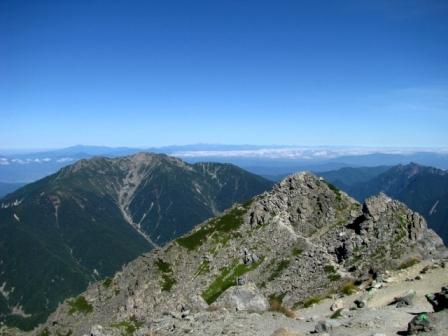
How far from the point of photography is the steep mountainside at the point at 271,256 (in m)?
74.8

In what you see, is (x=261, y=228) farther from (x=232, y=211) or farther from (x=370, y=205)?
(x=370, y=205)

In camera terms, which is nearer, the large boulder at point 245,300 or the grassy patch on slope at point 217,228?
the large boulder at point 245,300

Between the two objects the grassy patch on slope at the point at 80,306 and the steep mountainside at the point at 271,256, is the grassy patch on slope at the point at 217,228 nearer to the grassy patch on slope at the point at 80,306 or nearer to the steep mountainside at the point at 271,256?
the steep mountainside at the point at 271,256

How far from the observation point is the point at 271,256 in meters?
92.8

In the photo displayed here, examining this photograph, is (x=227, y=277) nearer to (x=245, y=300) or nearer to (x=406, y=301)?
(x=245, y=300)

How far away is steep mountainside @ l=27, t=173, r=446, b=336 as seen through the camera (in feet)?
245

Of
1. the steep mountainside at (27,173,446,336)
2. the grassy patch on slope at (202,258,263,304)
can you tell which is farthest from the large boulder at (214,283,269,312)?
the grassy patch on slope at (202,258,263,304)

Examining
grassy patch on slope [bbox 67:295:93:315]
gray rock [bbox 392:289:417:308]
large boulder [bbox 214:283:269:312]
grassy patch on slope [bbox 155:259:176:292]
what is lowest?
grassy patch on slope [bbox 67:295:93:315]

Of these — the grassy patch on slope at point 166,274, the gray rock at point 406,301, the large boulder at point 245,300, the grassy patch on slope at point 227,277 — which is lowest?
the grassy patch on slope at point 166,274

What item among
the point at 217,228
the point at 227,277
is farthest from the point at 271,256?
the point at 217,228

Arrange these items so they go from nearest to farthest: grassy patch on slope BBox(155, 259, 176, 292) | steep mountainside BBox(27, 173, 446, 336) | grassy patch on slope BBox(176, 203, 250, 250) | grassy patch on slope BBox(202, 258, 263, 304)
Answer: steep mountainside BBox(27, 173, 446, 336) → grassy patch on slope BBox(202, 258, 263, 304) → grassy patch on slope BBox(155, 259, 176, 292) → grassy patch on slope BBox(176, 203, 250, 250)

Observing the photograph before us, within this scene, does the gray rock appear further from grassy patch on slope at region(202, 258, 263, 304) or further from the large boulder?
grassy patch on slope at region(202, 258, 263, 304)

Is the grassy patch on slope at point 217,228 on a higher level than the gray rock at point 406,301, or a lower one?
lower

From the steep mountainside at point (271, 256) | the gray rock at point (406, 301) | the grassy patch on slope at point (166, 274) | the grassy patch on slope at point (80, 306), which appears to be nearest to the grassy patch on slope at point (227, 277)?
the steep mountainside at point (271, 256)
